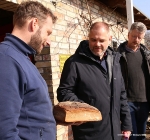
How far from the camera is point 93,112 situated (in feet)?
5.76

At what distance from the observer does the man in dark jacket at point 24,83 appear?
111 cm

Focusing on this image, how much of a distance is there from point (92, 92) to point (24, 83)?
102cm

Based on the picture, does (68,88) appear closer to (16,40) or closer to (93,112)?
(93,112)

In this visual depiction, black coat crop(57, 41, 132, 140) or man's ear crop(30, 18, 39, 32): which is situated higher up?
man's ear crop(30, 18, 39, 32)

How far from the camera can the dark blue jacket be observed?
1.10m

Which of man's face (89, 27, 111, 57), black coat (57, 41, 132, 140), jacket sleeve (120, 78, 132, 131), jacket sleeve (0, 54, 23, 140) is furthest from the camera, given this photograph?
jacket sleeve (120, 78, 132, 131)

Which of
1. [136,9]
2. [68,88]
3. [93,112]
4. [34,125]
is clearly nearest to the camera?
[34,125]

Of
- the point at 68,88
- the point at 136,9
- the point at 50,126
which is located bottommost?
the point at 50,126

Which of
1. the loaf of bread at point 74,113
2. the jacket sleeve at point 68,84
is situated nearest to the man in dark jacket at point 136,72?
the jacket sleeve at point 68,84

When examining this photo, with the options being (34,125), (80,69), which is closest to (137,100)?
(80,69)

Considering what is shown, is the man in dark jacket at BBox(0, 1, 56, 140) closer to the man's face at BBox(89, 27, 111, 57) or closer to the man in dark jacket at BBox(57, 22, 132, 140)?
the man in dark jacket at BBox(57, 22, 132, 140)

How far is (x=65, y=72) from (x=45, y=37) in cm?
78

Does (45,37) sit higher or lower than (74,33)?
lower

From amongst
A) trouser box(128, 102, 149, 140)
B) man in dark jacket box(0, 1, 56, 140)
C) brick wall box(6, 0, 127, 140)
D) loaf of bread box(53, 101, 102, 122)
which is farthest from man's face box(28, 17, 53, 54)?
trouser box(128, 102, 149, 140)
